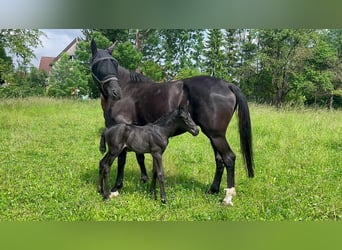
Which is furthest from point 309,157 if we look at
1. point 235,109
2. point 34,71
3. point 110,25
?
point 34,71

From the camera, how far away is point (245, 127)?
3729 mm

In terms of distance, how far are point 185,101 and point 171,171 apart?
143cm

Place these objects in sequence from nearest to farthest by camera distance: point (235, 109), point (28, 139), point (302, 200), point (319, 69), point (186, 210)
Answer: point (186, 210)
point (302, 200)
point (235, 109)
point (28, 139)
point (319, 69)

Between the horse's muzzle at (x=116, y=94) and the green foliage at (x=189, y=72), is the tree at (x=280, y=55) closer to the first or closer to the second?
the green foliage at (x=189, y=72)

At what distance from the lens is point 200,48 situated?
463 cm

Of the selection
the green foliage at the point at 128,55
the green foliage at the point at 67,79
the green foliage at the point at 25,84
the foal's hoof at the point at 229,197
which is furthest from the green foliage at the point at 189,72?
the green foliage at the point at 25,84

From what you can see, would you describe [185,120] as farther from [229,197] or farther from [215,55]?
[215,55]

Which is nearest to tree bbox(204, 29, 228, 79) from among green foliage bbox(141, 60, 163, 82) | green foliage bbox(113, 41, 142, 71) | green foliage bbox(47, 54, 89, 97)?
green foliage bbox(141, 60, 163, 82)

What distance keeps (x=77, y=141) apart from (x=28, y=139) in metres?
1.02

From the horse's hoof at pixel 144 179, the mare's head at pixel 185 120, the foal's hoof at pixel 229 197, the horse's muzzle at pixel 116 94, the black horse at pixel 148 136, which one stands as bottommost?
the horse's hoof at pixel 144 179

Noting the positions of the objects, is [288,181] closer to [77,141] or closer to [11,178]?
[11,178]

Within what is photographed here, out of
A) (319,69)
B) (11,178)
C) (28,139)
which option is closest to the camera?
(11,178)

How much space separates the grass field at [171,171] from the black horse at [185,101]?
0.40 m

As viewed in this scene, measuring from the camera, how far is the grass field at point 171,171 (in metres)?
3.21
